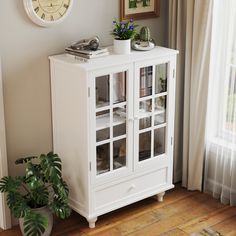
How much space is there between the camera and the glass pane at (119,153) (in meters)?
3.68

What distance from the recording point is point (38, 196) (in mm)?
3482

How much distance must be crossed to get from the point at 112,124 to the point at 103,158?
0.78ft

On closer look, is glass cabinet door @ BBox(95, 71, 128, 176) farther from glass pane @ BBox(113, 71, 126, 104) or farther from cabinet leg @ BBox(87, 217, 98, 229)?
cabinet leg @ BBox(87, 217, 98, 229)

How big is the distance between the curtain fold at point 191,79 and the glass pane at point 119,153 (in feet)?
2.17

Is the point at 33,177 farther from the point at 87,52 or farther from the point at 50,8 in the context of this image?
the point at 50,8

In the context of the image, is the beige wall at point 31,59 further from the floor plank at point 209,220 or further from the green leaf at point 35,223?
the floor plank at point 209,220

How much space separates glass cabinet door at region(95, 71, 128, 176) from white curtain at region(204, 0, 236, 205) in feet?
2.44

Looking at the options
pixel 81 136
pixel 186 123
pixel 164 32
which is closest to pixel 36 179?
pixel 81 136

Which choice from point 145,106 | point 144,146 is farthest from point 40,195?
point 145,106

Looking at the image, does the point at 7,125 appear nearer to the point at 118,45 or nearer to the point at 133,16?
the point at 118,45

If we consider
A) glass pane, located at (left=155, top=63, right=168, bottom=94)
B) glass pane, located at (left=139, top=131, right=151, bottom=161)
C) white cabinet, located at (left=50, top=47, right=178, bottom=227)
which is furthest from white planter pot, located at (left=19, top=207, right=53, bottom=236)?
glass pane, located at (left=155, top=63, right=168, bottom=94)

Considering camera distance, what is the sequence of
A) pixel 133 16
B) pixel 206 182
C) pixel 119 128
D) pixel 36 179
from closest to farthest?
pixel 36 179
pixel 119 128
pixel 133 16
pixel 206 182

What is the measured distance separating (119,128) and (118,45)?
0.56 metres

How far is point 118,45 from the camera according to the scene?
12.0 feet
